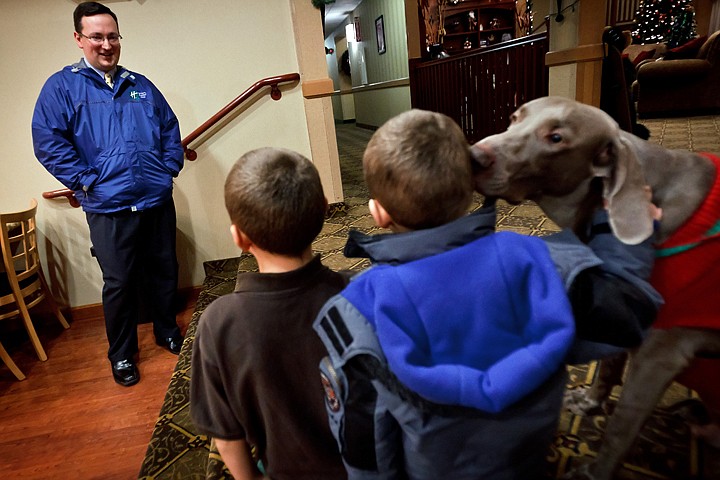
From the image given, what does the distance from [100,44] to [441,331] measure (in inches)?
99.3

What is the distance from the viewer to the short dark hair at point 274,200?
929 mm

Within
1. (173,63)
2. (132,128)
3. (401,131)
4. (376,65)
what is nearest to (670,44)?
(376,65)

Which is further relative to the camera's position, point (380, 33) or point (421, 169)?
point (380, 33)

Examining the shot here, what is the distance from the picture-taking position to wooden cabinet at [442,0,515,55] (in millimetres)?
10781

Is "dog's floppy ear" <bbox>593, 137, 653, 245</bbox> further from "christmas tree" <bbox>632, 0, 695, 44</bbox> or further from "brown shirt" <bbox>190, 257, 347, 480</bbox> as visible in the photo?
"christmas tree" <bbox>632, 0, 695, 44</bbox>

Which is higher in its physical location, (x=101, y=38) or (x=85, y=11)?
(x=85, y=11)

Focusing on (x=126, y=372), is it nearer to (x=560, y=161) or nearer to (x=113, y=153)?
(x=113, y=153)

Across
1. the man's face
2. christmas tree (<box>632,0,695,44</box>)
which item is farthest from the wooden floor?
christmas tree (<box>632,0,695,44</box>)

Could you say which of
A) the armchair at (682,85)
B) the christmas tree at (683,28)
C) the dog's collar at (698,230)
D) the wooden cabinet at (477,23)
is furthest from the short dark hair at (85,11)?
the christmas tree at (683,28)

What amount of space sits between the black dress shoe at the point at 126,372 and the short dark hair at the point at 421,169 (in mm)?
2610

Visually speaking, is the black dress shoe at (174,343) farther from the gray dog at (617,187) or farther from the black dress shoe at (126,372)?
the gray dog at (617,187)

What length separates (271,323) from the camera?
957 mm

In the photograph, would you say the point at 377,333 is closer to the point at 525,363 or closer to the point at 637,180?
the point at 525,363

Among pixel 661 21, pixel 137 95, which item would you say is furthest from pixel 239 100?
pixel 661 21
